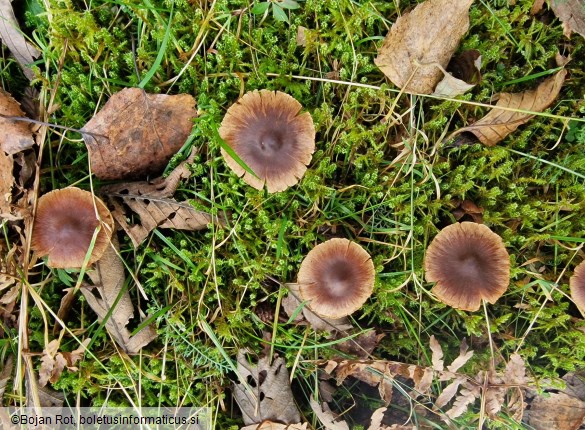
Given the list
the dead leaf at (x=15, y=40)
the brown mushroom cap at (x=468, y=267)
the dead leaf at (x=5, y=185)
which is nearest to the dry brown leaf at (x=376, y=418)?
the brown mushroom cap at (x=468, y=267)

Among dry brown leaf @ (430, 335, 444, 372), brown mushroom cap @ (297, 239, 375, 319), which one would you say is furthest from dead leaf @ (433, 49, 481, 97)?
dry brown leaf @ (430, 335, 444, 372)

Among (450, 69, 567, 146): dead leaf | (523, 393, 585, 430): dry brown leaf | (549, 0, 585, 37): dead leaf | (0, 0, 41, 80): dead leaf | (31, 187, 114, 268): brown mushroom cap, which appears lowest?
(523, 393, 585, 430): dry brown leaf

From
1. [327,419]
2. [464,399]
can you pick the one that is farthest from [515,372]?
[327,419]

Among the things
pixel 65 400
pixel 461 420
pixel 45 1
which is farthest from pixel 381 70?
pixel 65 400

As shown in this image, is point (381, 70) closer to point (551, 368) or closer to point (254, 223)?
point (254, 223)

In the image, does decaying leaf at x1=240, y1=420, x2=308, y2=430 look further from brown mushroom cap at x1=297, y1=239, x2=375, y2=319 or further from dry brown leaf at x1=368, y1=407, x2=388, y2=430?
brown mushroom cap at x1=297, y1=239, x2=375, y2=319

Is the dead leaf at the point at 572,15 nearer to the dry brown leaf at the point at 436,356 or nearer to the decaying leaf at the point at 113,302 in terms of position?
the dry brown leaf at the point at 436,356
